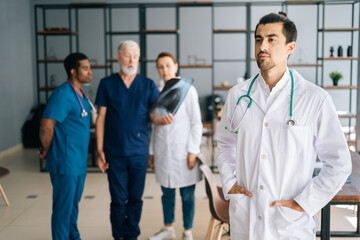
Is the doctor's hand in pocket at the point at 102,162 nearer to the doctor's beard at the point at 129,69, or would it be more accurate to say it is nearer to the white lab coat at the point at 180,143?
the white lab coat at the point at 180,143

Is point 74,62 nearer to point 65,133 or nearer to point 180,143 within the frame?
point 65,133

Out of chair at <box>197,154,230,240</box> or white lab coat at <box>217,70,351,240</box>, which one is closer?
white lab coat at <box>217,70,351,240</box>

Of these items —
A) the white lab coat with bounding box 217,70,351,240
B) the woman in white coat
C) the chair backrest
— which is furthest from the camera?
the woman in white coat

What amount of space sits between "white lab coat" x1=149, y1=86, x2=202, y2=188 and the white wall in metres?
5.33

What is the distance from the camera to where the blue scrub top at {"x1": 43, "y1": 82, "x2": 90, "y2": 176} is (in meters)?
2.96

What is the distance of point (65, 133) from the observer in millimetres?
3023

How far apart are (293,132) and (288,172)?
0.17 meters

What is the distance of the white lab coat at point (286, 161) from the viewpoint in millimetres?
1594

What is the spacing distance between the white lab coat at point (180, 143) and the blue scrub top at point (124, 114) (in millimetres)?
217

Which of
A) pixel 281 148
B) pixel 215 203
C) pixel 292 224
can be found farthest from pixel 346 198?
pixel 215 203

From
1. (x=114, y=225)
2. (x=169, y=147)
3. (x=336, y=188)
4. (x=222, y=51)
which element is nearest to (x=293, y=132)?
(x=336, y=188)

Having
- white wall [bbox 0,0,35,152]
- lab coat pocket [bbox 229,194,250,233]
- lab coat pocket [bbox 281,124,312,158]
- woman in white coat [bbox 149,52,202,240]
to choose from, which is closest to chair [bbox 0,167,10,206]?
woman in white coat [bbox 149,52,202,240]

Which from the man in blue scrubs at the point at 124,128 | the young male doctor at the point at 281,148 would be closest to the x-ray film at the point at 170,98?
the man in blue scrubs at the point at 124,128

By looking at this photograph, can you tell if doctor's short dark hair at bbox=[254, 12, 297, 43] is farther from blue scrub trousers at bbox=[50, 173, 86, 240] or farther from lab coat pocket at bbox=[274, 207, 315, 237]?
blue scrub trousers at bbox=[50, 173, 86, 240]
